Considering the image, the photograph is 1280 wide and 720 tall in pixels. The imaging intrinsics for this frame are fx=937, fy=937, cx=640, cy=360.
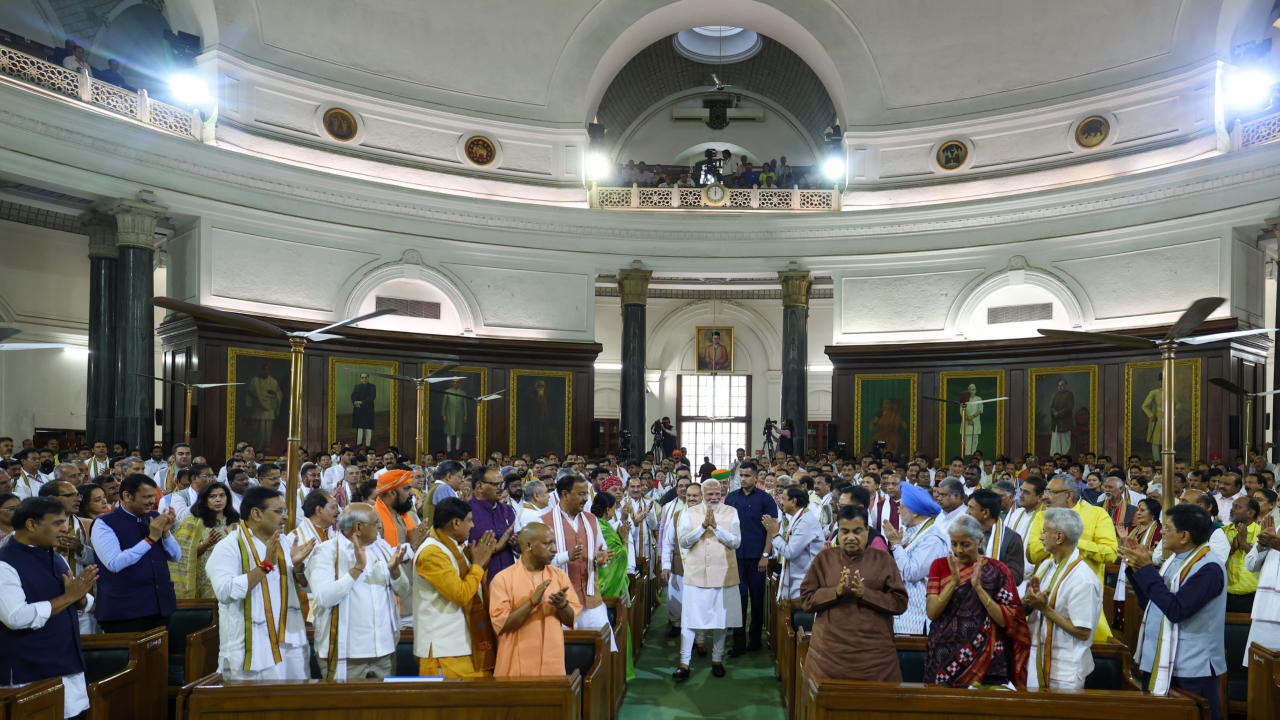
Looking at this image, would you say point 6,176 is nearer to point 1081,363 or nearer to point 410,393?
point 410,393

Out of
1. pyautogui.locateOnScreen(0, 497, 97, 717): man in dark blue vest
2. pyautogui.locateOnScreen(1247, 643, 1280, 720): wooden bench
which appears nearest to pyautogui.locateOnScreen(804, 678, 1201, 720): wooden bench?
pyautogui.locateOnScreen(1247, 643, 1280, 720): wooden bench

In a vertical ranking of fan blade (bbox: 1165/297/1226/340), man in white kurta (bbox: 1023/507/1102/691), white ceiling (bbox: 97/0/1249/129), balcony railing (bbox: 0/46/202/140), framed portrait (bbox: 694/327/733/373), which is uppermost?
white ceiling (bbox: 97/0/1249/129)

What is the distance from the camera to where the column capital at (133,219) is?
54.9ft

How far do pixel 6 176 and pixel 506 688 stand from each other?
15152 millimetres

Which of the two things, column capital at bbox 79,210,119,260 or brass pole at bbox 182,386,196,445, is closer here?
brass pole at bbox 182,386,196,445

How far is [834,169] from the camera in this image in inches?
906

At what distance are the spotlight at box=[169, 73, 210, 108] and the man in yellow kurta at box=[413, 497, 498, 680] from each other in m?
16.1

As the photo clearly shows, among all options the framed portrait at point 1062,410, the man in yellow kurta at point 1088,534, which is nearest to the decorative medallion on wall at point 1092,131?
the framed portrait at point 1062,410

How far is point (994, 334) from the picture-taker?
68.2 feet

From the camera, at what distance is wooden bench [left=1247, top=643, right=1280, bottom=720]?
16.9ft

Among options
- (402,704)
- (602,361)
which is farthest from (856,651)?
(602,361)

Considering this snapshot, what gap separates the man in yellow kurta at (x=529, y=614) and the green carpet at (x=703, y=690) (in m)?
2.46

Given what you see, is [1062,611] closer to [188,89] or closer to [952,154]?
[952,154]

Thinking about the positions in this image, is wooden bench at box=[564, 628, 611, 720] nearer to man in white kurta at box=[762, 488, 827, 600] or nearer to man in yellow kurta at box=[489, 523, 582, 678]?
man in yellow kurta at box=[489, 523, 582, 678]
